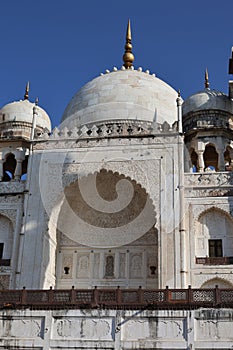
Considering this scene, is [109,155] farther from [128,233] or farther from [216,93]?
[216,93]

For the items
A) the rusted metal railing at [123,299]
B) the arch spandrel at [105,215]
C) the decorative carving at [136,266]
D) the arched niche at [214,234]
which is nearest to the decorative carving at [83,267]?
the arch spandrel at [105,215]

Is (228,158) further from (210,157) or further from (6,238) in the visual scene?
(6,238)

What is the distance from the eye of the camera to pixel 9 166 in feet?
67.2

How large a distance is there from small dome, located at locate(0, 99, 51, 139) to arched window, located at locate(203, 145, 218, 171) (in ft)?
20.0

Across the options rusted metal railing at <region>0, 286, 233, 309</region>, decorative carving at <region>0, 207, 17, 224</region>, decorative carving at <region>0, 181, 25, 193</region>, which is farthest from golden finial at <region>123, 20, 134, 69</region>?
rusted metal railing at <region>0, 286, 233, 309</region>

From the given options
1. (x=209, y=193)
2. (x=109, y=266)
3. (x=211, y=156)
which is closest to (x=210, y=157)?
(x=211, y=156)

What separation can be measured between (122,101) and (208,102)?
3.10 m

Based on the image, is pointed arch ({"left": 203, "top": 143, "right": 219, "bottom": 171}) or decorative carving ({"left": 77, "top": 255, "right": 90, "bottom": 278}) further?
pointed arch ({"left": 203, "top": 143, "right": 219, "bottom": 171})

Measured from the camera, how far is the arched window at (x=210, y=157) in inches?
748

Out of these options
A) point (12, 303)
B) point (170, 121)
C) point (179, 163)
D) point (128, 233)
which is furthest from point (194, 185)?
point (12, 303)

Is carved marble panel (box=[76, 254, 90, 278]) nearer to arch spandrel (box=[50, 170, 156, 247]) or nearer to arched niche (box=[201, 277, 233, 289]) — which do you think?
arch spandrel (box=[50, 170, 156, 247])

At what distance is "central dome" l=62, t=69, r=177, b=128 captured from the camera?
19328 millimetres

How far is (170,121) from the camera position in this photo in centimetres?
1977

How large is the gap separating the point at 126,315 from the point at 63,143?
7.57 meters
